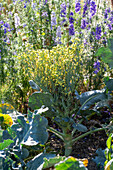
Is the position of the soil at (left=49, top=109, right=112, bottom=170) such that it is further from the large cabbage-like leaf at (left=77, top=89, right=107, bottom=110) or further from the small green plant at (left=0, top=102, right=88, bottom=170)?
the small green plant at (left=0, top=102, right=88, bottom=170)

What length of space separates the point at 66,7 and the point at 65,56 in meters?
1.74

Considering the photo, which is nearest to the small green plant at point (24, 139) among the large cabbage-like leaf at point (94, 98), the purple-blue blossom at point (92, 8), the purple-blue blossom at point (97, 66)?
the large cabbage-like leaf at point (94, 98)

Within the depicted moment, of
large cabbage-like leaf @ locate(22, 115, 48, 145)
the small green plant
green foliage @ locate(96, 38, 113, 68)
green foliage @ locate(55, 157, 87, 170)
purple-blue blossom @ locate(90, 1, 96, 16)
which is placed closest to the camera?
green foliage @ locate(55, 157, 87, 170)

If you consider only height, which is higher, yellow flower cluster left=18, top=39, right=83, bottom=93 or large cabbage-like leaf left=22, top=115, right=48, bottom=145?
yellow flower cluster left=18, top=39, right=83, bottom=93

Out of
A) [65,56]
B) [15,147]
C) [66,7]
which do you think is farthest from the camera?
[66,7]

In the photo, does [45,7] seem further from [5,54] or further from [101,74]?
[101,74]

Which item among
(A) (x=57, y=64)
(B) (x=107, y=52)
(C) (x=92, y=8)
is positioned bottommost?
(A) (x=57, y=64)

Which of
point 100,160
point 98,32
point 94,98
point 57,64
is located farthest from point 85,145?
point 98,32

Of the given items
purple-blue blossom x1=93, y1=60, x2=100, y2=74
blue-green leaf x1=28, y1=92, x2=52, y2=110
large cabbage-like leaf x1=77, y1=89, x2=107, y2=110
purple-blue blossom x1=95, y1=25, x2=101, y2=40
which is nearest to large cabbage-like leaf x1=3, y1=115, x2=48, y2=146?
blue-green leaf x1=28, y1=92, x2=52, y2=110

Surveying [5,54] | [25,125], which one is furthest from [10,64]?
[25,125]

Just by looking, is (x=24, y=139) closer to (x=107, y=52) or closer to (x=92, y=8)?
(x=107, y=52)

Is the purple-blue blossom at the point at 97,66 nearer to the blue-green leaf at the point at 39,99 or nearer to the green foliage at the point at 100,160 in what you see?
the blue-green leaf at the point at 39,99

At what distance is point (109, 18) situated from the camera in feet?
10.5

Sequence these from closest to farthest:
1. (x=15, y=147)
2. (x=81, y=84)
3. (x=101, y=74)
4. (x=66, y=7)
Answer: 1. (x=15, y=147)
2. (x=101, y=74)
3. (x=81, y=84)
4. (x=66, y=7)
